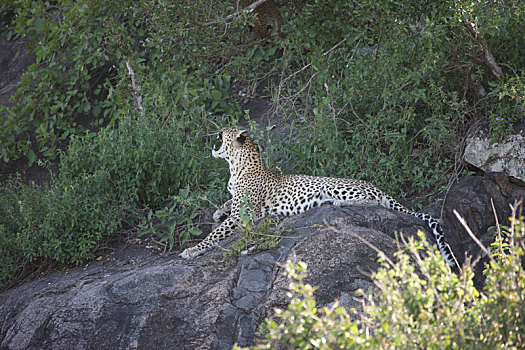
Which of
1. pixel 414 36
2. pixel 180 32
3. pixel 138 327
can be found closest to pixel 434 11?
pixel 414 36

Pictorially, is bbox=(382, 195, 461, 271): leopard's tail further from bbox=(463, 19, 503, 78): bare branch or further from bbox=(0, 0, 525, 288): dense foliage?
bbox=(463, 19, 503, 78): bare branch

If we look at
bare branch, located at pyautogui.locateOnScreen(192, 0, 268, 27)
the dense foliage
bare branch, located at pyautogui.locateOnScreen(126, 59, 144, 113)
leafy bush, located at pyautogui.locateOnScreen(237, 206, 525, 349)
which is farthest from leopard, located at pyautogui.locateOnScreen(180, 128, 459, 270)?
bare branch, located at pyautogui.locateOnScreen(126, 59, 144, 113)

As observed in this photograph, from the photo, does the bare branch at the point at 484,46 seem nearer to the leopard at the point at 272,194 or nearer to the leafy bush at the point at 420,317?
the leopard at the point at 272,194

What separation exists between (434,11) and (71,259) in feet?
17.8

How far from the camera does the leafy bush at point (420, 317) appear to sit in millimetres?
3492

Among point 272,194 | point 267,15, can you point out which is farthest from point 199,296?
point 267,15

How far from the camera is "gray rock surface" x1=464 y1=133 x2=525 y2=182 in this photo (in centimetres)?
800

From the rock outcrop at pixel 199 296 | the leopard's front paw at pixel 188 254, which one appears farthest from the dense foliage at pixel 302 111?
the rock outcrop at pixel 199 296

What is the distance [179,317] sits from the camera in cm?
564

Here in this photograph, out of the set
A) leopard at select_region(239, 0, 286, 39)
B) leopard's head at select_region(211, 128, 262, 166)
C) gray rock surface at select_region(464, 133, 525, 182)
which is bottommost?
gray rock surface at select_region(464, 133, 525, 182)

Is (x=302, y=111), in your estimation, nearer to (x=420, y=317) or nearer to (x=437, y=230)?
(x=437, y=230)

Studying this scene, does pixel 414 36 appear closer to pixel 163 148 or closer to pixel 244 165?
pixel 244 165

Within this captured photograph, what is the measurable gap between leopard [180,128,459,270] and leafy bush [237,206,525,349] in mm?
2824

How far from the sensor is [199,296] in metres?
5.77
